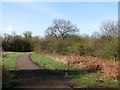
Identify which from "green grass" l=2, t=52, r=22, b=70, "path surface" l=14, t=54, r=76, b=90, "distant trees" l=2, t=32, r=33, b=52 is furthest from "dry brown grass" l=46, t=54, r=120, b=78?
"distant trees" l=2, t=32, r=33, b=52

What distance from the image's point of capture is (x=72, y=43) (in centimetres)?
3988

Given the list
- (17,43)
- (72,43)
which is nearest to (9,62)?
(72,43)

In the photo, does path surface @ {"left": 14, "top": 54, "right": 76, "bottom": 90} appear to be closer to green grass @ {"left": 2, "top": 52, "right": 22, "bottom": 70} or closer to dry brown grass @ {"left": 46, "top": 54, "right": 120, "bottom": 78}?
dry brown grass @ {"left": 46, "top": 54, "right": 120, "bottom": 78}

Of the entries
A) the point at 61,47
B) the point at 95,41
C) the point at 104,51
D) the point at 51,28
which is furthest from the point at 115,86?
the point at 51,28

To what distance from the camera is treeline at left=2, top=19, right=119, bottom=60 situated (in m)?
28.9

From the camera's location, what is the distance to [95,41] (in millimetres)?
34875

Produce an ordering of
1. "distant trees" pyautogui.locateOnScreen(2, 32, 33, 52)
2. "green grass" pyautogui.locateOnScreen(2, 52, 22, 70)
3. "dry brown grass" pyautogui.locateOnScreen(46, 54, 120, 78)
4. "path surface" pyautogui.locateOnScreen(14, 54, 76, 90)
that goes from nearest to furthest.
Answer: "path surface" pyautogui.locateOnScreen(14, 54, 76, 90)
"dry brown grass" pyautogui.locateOnScreen(46, 54, 120, 78)
"green grass" pyautogui.locateOnScreen(2, 52, 22, 70)
"distant trees" pyautogui.locateOnScreen(2, 32, 33, 52)

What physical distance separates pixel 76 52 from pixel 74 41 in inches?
84.8

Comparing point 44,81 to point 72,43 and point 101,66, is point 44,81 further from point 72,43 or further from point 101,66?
point 72,43

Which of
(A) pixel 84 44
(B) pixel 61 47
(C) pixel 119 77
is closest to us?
(C) pixel 119 77

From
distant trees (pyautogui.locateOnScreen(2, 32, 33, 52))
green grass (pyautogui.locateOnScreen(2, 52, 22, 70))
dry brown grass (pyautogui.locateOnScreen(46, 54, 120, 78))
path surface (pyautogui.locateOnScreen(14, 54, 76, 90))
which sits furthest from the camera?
distant trees (pyautogui.locateOnScreen(2, 32, 33, 52))

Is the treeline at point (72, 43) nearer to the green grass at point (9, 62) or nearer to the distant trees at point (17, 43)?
the distant trees at point (17, 43)

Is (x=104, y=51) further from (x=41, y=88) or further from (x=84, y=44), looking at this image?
(x=41, y=88)

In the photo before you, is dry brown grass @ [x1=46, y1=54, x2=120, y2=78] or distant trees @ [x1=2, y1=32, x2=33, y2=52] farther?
distant trees @ [x1=2, y1=32, x2=33, y2=52]
